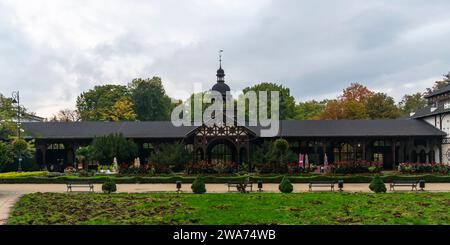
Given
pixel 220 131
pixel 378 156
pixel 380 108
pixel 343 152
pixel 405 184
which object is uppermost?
pixel 380 108

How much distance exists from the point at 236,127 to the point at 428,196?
940 inches

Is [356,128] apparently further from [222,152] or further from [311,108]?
[311,108]

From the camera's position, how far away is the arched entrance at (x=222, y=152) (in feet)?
146

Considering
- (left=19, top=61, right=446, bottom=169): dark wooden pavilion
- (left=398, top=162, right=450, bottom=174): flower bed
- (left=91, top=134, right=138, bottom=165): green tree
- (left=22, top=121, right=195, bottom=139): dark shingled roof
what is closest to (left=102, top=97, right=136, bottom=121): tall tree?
(left=22, top=121, right=195, bottom=139): dark shingled roof

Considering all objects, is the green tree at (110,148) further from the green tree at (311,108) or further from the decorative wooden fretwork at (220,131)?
the green tree at (311,108)

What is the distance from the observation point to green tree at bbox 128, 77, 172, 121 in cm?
7088

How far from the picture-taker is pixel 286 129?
148ft

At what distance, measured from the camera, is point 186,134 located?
4303cm

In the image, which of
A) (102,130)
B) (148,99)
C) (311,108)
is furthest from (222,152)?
Result: (311,108)

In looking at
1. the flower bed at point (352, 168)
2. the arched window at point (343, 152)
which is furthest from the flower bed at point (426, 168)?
the arched window at point (343, 152)

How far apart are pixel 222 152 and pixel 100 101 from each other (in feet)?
106

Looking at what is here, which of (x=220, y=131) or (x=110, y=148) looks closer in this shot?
(x=110, y=148)

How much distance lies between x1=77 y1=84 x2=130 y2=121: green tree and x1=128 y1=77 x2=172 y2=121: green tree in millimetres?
2216

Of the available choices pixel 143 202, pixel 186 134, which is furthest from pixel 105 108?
pixel 143 202
